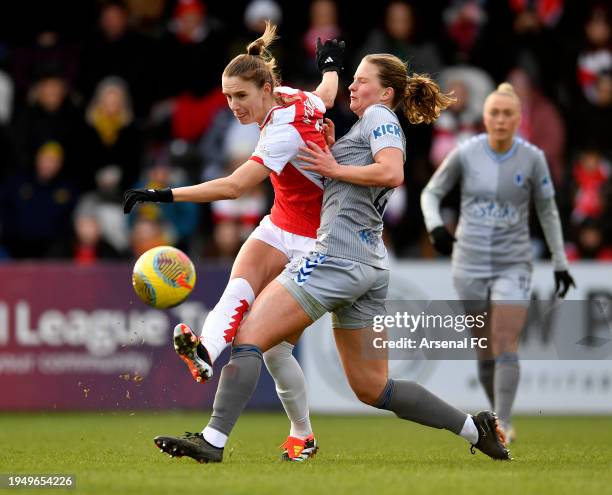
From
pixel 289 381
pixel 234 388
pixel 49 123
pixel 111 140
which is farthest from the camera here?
pixel 111 140

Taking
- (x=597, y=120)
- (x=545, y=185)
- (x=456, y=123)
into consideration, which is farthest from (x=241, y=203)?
(x=545, y=185)

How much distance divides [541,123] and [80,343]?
19.3 ft

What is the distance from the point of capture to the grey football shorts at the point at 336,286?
7031 mm

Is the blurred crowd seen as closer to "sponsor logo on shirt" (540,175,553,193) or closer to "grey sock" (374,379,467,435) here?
"sponsor logo on shirt" (540,175,553,193)

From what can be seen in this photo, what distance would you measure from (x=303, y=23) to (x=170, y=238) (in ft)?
13.4

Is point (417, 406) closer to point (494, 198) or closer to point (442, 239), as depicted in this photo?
point (442, 239)

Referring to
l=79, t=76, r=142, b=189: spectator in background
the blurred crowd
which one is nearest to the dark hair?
the blurred crowd

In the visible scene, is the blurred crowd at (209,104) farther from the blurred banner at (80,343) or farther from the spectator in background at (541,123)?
the blurred banner at (80,343)

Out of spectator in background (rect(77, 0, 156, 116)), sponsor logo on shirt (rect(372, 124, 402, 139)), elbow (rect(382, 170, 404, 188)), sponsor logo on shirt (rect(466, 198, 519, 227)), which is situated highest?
spectator in background (rect(77, 0, 156, 116))

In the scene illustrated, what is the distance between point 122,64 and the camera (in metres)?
15.1

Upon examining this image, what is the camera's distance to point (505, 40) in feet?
51.7

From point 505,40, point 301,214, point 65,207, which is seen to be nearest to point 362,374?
point 301,214

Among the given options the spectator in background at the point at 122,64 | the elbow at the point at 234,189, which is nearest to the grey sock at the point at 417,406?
the elbow at the point at 234,189

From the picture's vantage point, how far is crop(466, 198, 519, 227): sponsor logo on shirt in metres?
9.48
